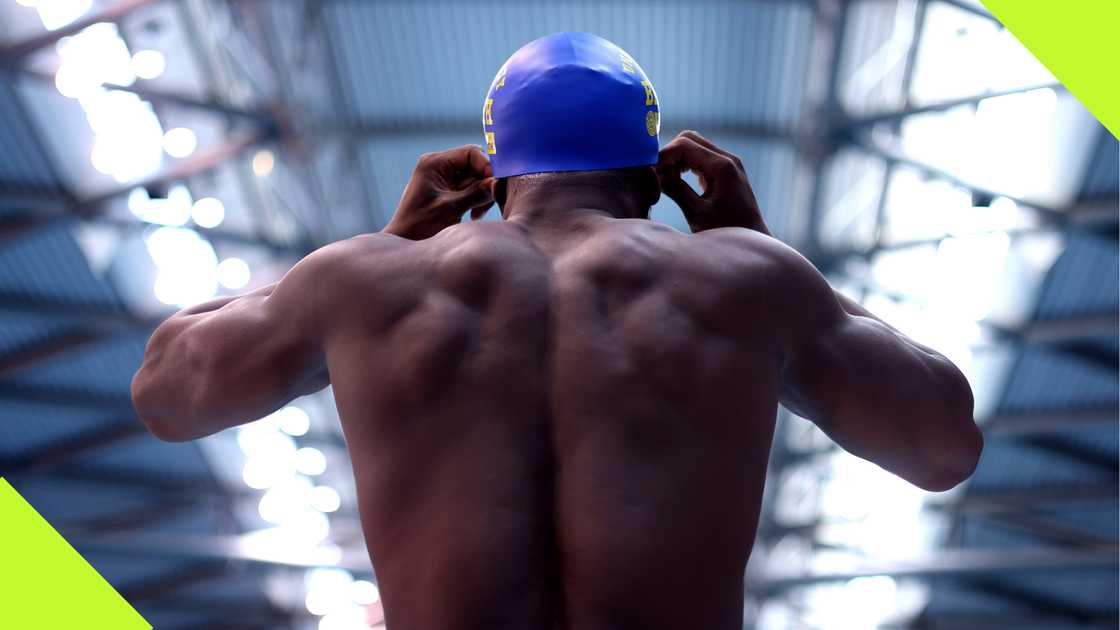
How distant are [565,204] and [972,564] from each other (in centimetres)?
2158

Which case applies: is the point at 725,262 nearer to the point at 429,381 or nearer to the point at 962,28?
the point at 429,381

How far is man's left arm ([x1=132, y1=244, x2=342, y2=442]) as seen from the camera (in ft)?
8.18

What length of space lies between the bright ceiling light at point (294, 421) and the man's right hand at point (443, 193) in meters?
18.0

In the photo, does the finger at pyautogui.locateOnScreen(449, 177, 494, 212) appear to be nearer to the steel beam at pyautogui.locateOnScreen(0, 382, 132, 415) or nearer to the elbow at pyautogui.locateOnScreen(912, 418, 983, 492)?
the elbow at pyautogui.locateOnScreen(912, 418, 983, 492)

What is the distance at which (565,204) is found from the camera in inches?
105

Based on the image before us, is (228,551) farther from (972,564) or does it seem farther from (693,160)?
(693,160)

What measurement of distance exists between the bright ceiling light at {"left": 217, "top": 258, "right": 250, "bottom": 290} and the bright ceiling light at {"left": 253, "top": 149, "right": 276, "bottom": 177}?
5.09ft

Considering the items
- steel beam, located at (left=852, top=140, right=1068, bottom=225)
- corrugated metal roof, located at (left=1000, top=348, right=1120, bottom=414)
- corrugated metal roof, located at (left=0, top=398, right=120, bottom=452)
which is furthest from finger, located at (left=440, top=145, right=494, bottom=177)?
corrugated metal roof, located at (left=0, top=398, right=120, bottom=452)

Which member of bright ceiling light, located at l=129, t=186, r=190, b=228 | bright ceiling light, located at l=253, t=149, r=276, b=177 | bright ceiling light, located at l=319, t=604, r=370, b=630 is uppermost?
bright ceiling light, located at l=253, t=149, r=276, b=177

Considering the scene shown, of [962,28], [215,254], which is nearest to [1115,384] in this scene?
[962,28]

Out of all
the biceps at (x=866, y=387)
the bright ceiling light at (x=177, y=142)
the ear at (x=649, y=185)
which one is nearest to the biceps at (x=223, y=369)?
the ear at (x=649, y=185)

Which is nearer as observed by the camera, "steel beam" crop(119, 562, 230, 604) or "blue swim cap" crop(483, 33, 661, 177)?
"blue swim cap" crop(483, 33, 661, 177)

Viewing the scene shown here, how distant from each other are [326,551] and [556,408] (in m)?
21.5

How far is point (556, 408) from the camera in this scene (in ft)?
7.55
